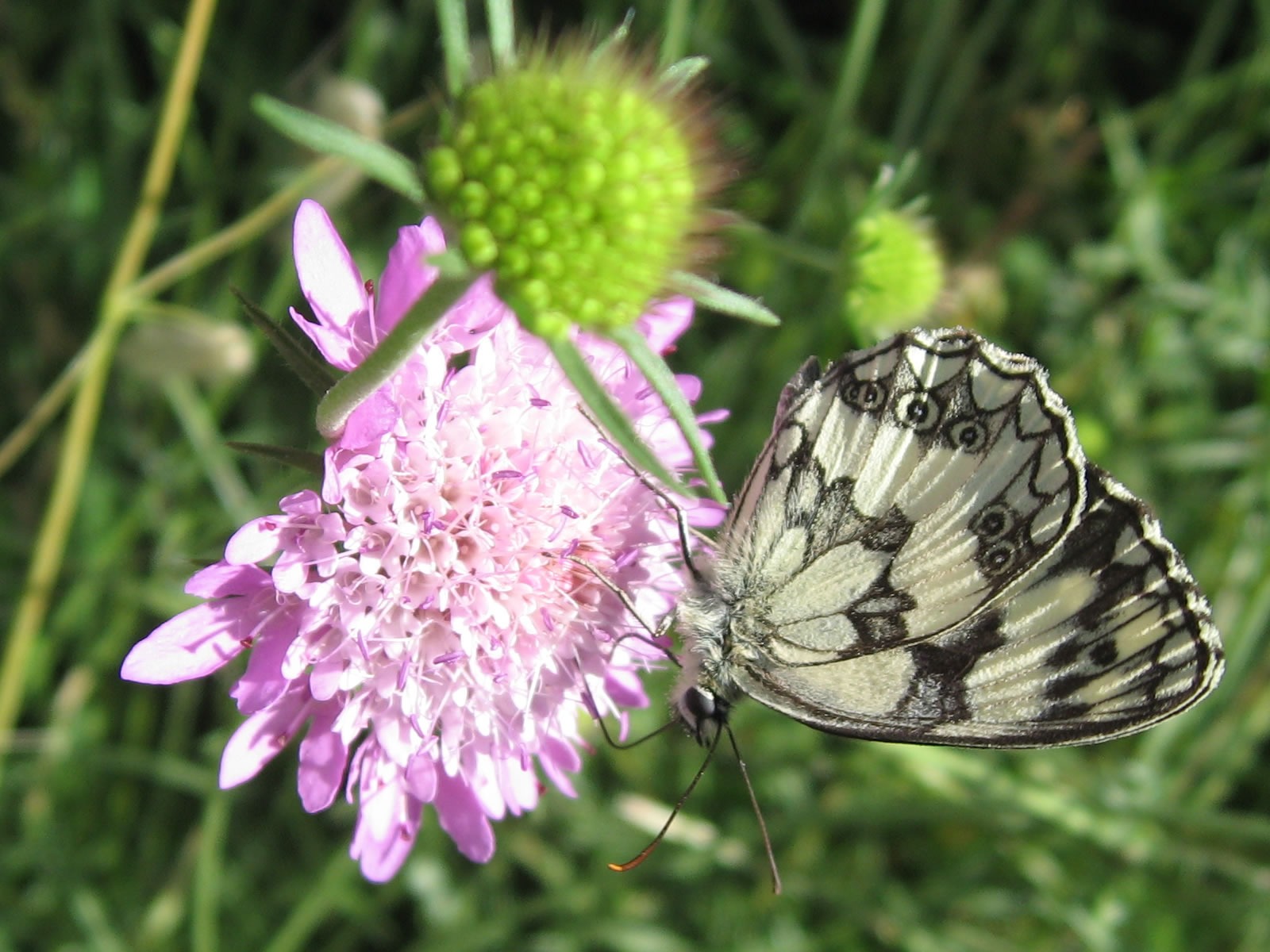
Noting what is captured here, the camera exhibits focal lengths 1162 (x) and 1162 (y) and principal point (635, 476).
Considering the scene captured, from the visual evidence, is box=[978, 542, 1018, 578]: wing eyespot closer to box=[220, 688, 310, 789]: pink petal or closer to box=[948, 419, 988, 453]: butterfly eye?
box=[948, 419, 988, 453]: butterfly eye

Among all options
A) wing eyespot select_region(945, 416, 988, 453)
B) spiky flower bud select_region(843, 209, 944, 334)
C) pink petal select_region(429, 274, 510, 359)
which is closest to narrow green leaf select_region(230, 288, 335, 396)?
pink petal select_region(429, 274, 510, 359)

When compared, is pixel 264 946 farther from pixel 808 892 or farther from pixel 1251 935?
pixel 1251 935

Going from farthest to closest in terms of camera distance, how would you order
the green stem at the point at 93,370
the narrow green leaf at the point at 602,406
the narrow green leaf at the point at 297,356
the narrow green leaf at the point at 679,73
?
1. the green stem at the point at 93,370
2. the narrow green leaf at the point at 297,356
3. the narrow green leaf at the point at 679,73
4. the narrow green leaf at the point at 602,406

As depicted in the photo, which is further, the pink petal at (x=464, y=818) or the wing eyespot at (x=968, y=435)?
the pink petal at (x=464, y=818)

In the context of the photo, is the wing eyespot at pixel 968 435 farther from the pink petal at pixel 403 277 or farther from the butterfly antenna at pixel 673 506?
the pink petal at pixel 403 277

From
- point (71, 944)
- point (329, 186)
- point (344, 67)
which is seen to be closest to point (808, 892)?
point (71, 944)

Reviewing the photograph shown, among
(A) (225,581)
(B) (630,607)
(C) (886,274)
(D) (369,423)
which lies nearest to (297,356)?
(D) (369,423)

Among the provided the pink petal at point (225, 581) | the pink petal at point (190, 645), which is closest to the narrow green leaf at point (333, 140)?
the pink petal at point (225, 581)
